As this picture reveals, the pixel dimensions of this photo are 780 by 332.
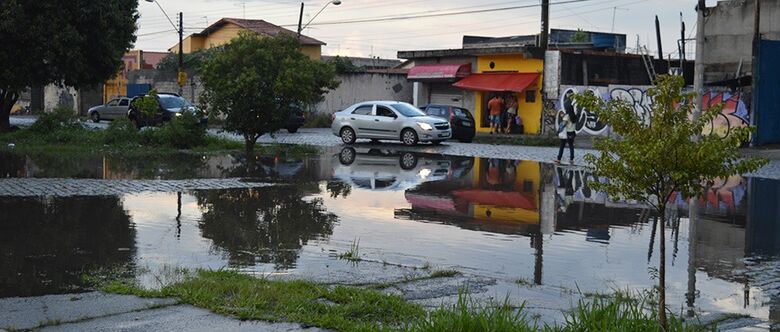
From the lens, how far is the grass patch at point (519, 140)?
116 feet

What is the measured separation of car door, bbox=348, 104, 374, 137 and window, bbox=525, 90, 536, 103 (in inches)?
458

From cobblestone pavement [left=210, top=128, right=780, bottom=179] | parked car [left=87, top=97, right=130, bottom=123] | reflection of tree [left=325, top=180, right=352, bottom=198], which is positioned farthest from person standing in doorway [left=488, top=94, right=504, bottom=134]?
reflection of tree [left=325, top=180, right=352, bottom=198]

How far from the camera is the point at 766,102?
32.0 m

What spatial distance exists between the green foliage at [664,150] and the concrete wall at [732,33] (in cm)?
3071

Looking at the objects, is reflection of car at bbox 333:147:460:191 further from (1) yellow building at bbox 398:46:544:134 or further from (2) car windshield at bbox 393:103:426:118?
(1) yellow building at bbox 398:46:544:134

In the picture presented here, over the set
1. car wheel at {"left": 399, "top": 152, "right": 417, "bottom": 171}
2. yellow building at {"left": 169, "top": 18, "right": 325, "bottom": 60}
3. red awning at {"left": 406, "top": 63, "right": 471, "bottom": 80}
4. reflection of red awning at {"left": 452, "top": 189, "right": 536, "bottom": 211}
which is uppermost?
yellow building at {"left": 169, "top": 18, "right": 325, "bottom": 60}

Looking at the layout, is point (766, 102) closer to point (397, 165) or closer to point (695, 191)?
point (397, 165)

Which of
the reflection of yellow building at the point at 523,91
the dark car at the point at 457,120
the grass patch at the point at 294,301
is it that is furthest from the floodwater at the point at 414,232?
the reflection of yellow building at the point at 523,91

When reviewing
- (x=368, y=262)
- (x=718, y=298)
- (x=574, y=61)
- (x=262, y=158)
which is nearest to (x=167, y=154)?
(x=262, y=158)

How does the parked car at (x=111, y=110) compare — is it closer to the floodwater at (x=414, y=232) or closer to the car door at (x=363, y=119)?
the car door at (x=363, y=119)

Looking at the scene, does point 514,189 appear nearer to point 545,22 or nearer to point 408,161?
point 408,161

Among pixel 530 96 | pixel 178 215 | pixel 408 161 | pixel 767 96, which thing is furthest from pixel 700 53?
pixel 178 215

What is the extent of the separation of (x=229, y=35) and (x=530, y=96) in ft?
118

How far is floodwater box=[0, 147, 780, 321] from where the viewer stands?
9547 mm
